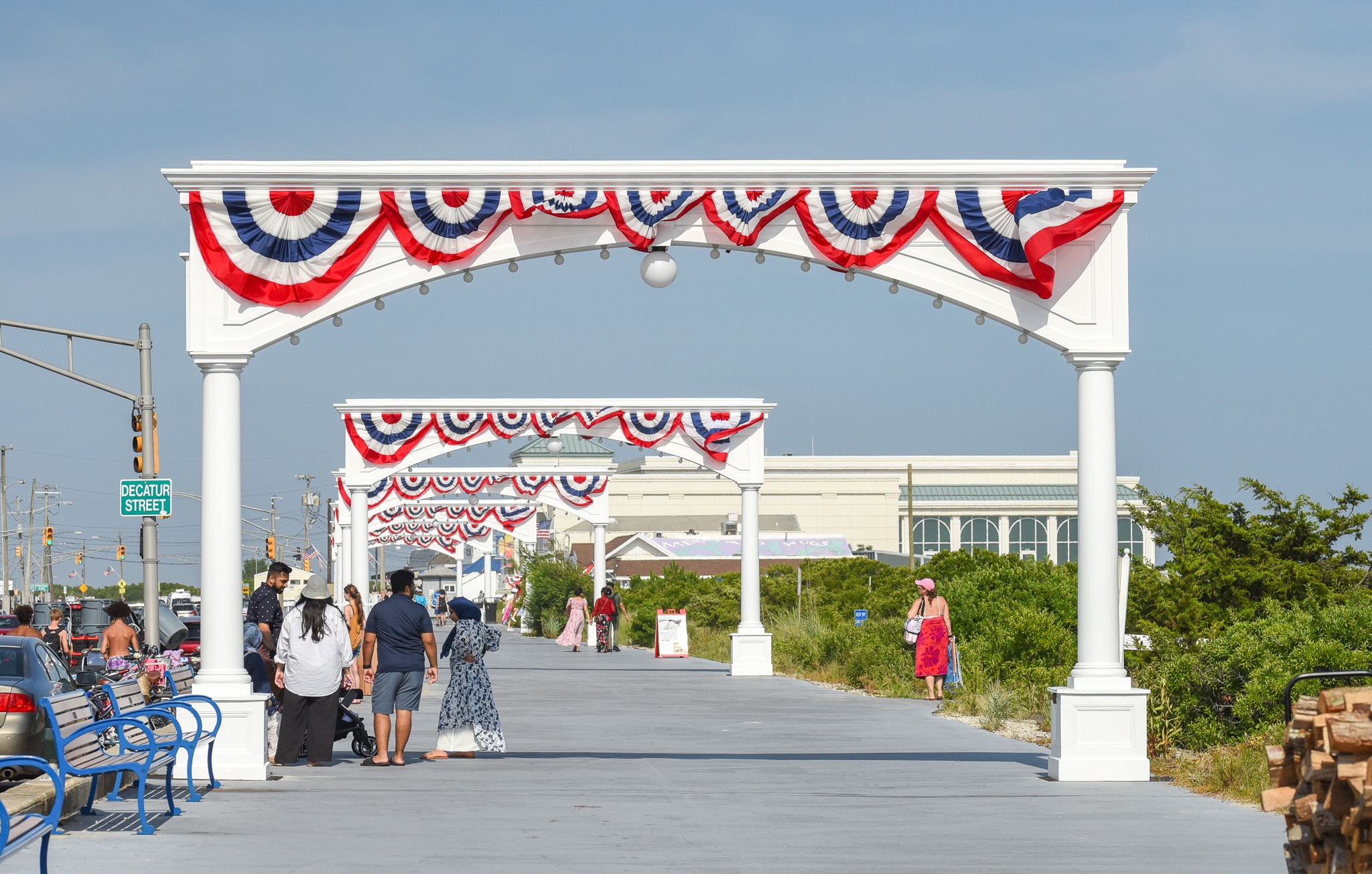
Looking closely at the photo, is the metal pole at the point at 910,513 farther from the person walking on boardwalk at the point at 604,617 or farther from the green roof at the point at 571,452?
the green roof at the point at 571,452

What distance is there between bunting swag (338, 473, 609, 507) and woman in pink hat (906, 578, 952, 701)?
1972cm

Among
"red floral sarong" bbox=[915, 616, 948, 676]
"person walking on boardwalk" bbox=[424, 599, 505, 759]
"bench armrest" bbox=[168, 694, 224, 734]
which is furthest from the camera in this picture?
"red floral sarong" bbox=[915, 616, 948, 676]

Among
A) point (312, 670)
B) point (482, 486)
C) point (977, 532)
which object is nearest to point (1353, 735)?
point (312, 670)

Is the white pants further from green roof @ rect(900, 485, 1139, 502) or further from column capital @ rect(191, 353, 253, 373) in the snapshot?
green roof @ rect(900, 485, 1139, 502)

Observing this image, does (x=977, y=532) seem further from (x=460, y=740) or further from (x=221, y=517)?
(x=221, y=517)

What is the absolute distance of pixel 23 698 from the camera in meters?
11.1

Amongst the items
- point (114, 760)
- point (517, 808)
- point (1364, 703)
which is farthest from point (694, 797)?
point (1364, 703)

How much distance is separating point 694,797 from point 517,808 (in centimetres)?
144

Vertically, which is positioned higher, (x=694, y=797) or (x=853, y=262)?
(x=853, y=262)

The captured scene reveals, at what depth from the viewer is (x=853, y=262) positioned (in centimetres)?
1402

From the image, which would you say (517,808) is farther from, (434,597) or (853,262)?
(434,597)

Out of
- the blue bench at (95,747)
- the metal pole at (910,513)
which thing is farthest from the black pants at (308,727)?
the metal pole at (910,513)

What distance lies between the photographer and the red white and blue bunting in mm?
30281

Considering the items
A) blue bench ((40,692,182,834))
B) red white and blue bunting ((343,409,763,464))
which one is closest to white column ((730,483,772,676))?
red white and blue bunting ((343,409,763,464))
